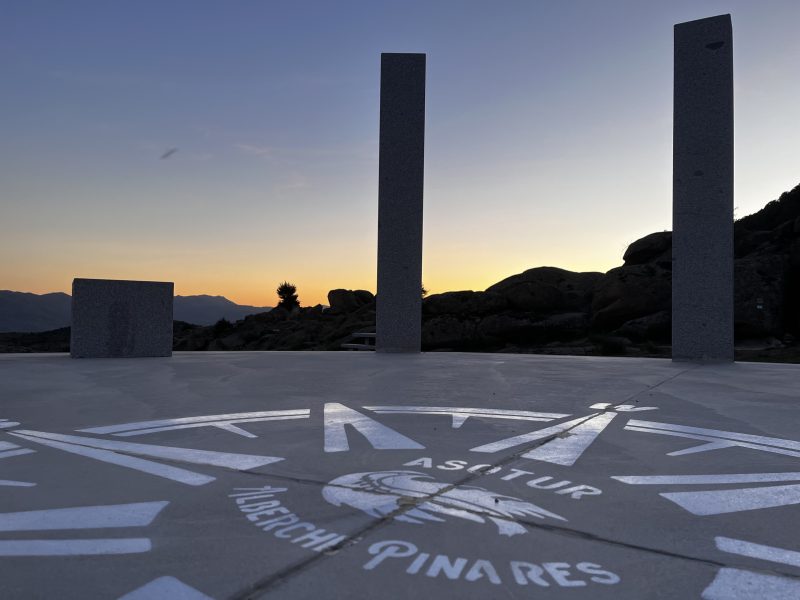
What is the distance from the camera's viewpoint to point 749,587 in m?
1.71

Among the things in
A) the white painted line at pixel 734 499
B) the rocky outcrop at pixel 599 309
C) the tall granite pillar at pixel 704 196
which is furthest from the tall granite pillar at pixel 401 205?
the rocky outcrop at pixel 599 309

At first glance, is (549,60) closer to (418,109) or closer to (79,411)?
(418,109)

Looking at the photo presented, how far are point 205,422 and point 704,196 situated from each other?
10.3 meters

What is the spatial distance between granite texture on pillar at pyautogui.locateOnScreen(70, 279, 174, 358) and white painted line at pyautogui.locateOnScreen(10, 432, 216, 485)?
7580 millimetres

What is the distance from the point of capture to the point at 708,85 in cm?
1095

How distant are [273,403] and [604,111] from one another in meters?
13.9

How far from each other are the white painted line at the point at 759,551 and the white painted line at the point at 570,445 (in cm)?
111

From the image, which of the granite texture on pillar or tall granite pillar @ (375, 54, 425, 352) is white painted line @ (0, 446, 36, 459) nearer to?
the granite texture on pillar

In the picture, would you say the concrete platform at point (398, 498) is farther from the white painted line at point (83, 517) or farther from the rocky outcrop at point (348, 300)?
the rocky outcrop at point (348, 300)

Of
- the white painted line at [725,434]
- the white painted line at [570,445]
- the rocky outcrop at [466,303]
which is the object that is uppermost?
the rocky outcrop at [466,303]

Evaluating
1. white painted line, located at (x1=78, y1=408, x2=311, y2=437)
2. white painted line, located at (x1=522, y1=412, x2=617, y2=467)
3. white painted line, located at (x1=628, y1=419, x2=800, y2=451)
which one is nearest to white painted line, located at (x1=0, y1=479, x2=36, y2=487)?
white painted line, located at (x1=78, y1=408, x2=311, y2=437)

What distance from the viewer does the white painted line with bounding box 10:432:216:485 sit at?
9.42 ft

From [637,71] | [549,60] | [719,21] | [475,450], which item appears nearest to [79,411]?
[475,450]

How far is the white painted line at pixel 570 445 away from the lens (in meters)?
3.28
